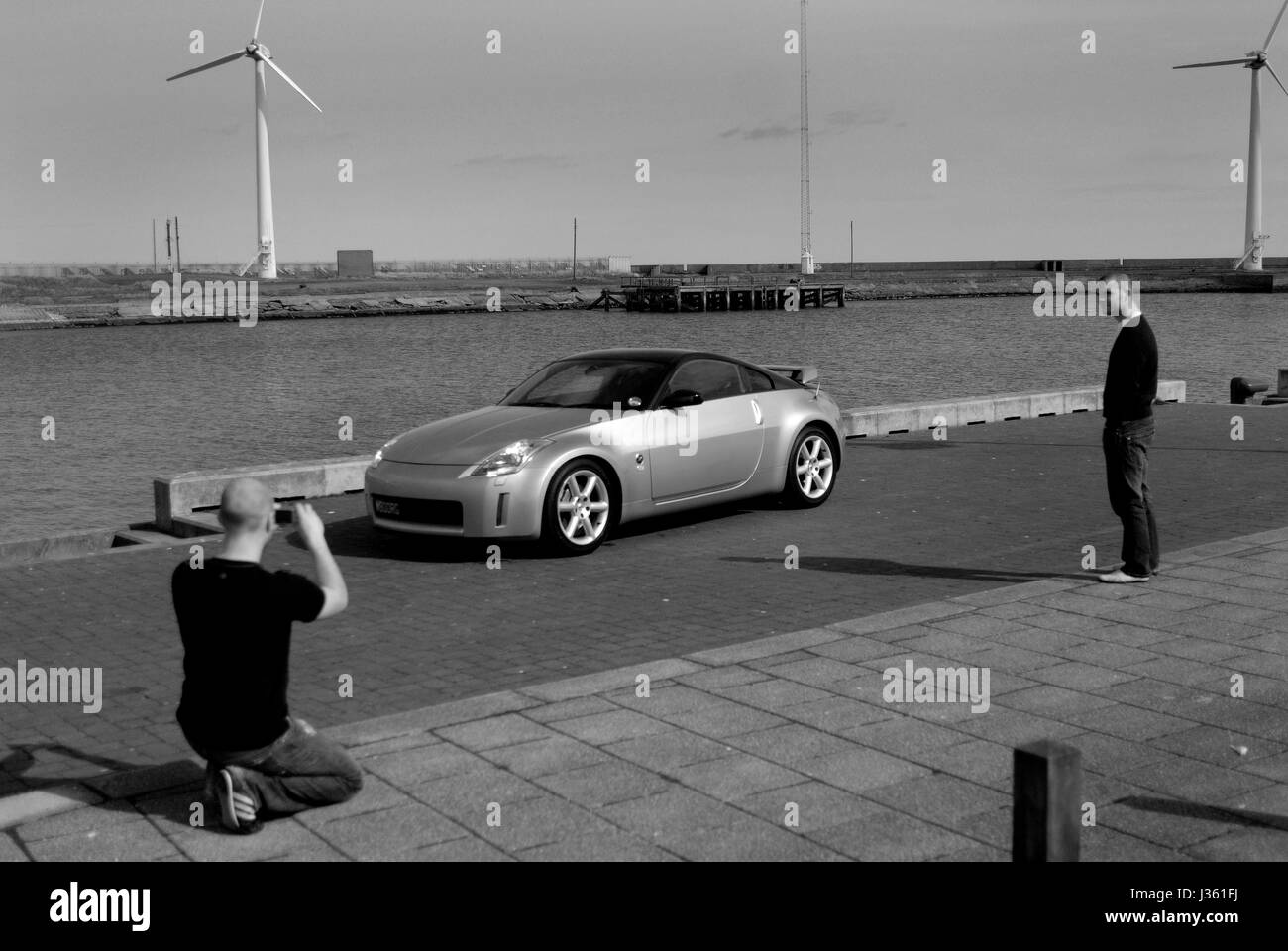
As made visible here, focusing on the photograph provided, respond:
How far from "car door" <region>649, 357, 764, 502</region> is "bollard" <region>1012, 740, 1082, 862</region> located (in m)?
7.53

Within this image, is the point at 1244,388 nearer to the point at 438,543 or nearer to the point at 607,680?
the point at 438,543

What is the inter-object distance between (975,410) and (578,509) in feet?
33.7

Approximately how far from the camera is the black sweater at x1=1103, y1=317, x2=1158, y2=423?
8711 millimetres

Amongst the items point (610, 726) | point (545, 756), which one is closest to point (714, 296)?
point (610, 726)

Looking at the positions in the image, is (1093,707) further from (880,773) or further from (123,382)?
(123,382)

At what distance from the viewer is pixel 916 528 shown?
450 inches

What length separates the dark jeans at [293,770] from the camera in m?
5.14

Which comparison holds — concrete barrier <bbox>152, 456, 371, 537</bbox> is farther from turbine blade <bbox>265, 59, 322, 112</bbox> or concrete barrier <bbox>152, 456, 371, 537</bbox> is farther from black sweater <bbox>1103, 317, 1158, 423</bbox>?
turbine blade <bbox>265, 59, 322, 112</bbox>

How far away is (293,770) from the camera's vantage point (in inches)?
204

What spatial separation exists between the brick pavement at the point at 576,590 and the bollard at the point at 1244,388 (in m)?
7.97

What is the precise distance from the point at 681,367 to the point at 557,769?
6.51 m
